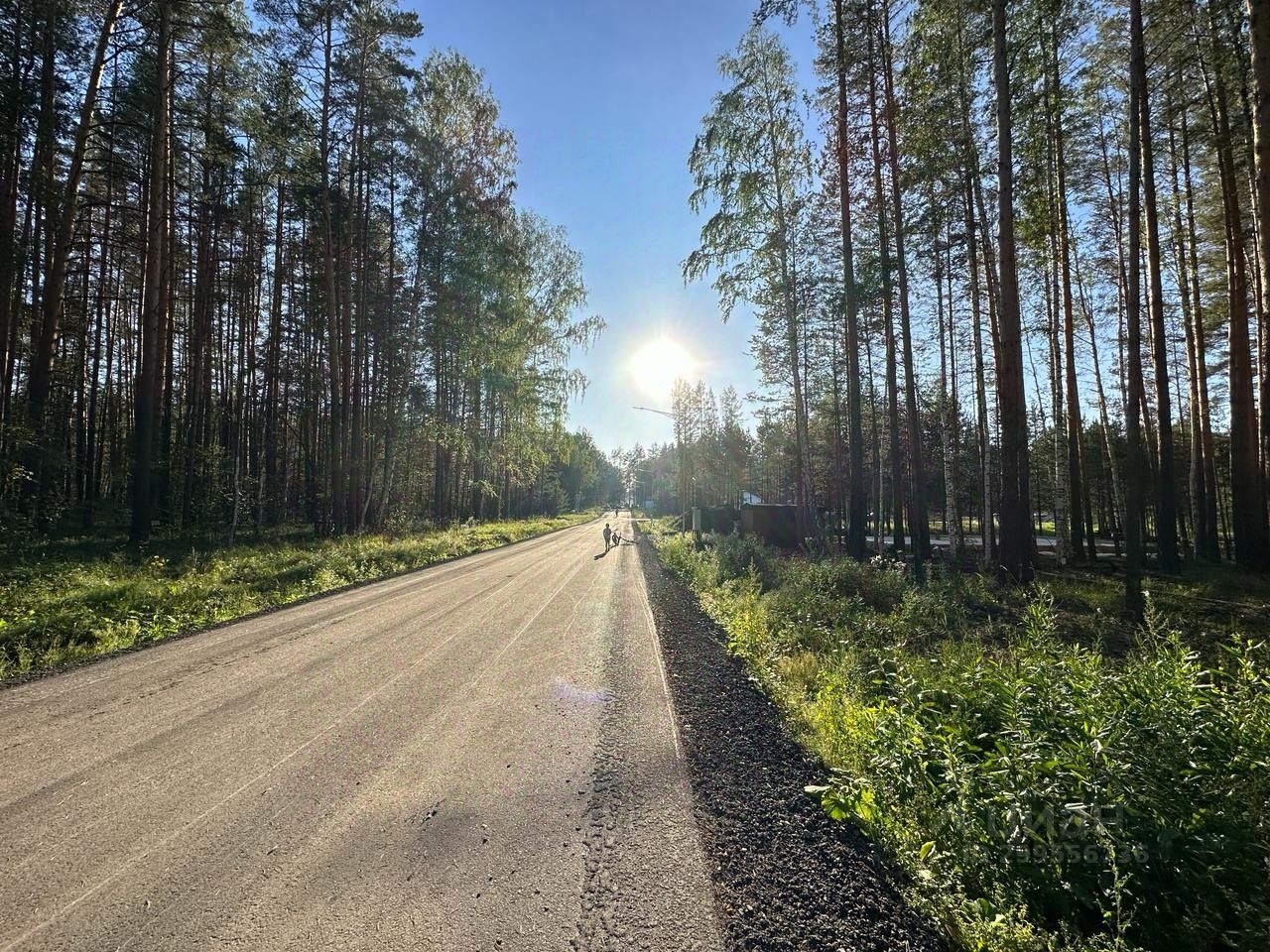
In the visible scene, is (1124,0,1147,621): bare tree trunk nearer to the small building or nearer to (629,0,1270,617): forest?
(629,0,1270,617): forest

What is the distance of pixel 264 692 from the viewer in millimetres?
5117

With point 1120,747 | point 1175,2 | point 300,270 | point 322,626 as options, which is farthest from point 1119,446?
point 300,270

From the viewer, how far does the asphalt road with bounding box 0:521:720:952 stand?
2.30 meters

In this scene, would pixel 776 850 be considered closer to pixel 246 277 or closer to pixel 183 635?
pixel 183 635

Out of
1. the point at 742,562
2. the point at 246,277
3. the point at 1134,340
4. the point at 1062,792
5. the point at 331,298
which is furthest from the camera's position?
the point at 246,277

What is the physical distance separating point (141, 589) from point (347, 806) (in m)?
8.35

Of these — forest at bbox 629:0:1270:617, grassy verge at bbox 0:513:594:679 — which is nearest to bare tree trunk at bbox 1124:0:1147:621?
forest at bbox 629:0:1270:617

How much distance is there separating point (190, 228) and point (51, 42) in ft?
25.2

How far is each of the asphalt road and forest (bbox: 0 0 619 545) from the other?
35.6 feet

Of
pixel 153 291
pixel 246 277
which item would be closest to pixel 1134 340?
pixel 153 291

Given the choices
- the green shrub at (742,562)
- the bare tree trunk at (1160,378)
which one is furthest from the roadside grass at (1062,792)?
the bare tree trunk at (1160,378)

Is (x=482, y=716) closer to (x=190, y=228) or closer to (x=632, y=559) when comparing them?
(x=632, y=559)

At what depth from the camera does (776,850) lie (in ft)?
9.51

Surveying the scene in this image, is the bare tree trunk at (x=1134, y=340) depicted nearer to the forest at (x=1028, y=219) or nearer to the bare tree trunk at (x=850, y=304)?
the forest at (x=1028, y=219)
